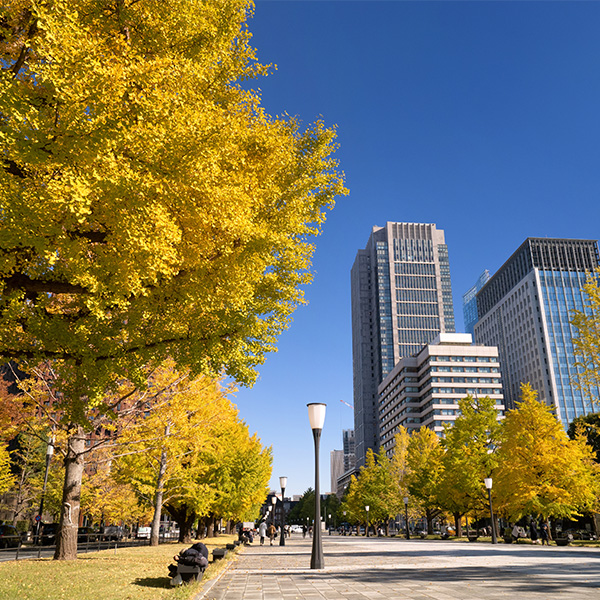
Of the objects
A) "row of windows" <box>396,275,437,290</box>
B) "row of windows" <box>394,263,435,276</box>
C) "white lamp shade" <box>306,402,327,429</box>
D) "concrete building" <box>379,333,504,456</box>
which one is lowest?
"white lamp shade" <box>306,402,327,429</box>

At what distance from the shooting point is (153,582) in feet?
33.6

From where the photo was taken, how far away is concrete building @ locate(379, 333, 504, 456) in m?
110

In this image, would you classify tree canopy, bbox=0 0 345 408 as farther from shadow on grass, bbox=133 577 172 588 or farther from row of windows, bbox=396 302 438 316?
row of windows, bbox=396 302 438 316

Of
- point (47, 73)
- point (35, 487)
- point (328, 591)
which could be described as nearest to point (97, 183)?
point (47, 73)

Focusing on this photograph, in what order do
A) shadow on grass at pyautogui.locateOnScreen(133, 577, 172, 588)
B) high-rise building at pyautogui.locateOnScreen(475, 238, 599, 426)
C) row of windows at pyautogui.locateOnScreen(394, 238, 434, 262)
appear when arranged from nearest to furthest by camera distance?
shadow on grass at pyautogui.locateOnScreen(133, 577, 172, 588)
high-rise building at pyautogui.locateOnScreen(475, 238, 599, 426)
row of windows at pyautogui.locateOnScreen(394, 238, 434, 262)

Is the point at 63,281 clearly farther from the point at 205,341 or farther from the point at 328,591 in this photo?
the point at 328,591

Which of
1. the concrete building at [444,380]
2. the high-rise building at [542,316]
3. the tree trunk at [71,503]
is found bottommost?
the tree trunk at [71,503]

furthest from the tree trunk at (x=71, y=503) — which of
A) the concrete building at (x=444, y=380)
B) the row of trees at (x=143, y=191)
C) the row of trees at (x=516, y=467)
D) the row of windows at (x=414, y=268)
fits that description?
the row of windows at (x=414, y=268)

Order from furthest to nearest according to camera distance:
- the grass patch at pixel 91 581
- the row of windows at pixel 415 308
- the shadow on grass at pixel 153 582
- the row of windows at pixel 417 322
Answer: the row of windows at pixel 415 308 < the row of windows at pixel 417 322 < the shadow on grass at pixel 153 582 < the grass patch at pixel 91 581

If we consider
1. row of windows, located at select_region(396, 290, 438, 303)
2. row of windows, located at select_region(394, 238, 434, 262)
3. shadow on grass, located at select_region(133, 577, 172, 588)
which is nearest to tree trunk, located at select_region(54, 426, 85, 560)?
shadow on grass, located at select_region(133, 577, 172, 588)

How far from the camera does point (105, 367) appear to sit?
340 inches

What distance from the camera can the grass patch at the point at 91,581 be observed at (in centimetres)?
830

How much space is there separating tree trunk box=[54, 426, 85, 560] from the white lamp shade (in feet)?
23.2

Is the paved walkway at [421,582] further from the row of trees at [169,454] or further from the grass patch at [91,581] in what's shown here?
the row of trees at [169,454]
